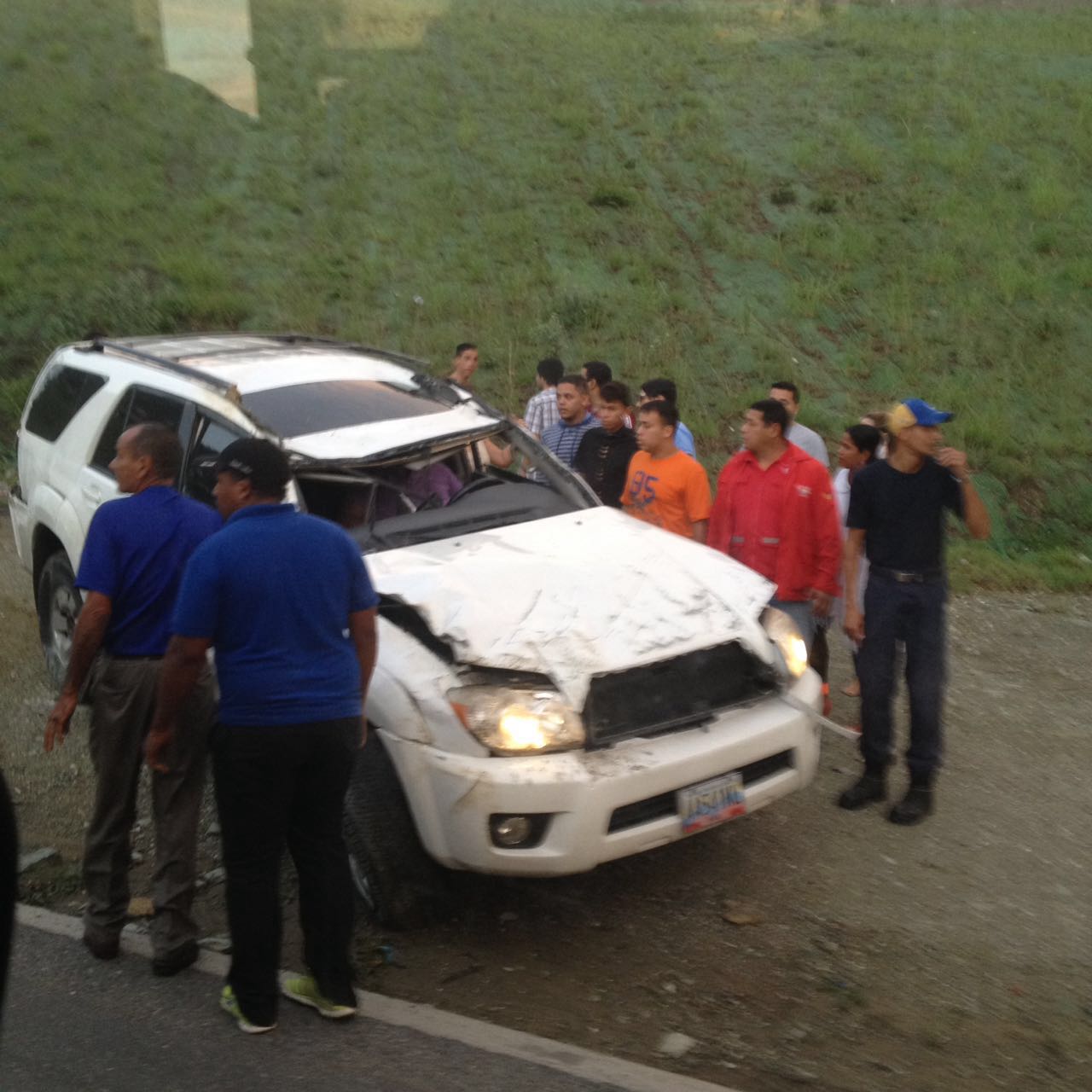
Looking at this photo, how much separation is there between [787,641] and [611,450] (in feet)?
8.12

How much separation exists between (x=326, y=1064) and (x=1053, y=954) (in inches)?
99.1

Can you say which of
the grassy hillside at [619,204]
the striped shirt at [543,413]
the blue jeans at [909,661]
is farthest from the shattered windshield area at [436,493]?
the grassy hillside at [619,204]

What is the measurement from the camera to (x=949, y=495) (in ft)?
18.1

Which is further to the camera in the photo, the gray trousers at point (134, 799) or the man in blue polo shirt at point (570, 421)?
the man in blue polo shirt at point (570, 421)

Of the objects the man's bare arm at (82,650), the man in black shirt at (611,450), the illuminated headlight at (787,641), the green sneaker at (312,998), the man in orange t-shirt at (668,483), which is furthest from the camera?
the man in black shirt at (611,450)

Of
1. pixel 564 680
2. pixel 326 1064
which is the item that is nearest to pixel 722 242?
pixel 564 680

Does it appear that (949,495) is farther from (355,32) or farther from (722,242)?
(355,32)

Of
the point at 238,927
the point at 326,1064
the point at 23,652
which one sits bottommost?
the point at 23,652

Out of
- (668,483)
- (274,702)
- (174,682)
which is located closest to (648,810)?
(274,702)

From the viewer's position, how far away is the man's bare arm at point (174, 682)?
12.4ft

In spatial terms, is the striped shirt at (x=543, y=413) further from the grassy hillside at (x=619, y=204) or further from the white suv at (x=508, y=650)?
the grassy hillside at (x=619, y=204)

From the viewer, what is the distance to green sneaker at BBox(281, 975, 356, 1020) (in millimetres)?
3912

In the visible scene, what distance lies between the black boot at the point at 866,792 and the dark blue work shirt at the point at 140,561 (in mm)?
3084

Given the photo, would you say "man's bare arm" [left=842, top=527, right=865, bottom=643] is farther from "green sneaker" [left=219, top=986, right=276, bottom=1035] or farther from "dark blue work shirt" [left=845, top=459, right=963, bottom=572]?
"green sneaker" [left=219, top=986, right=276, bottom=1035]
